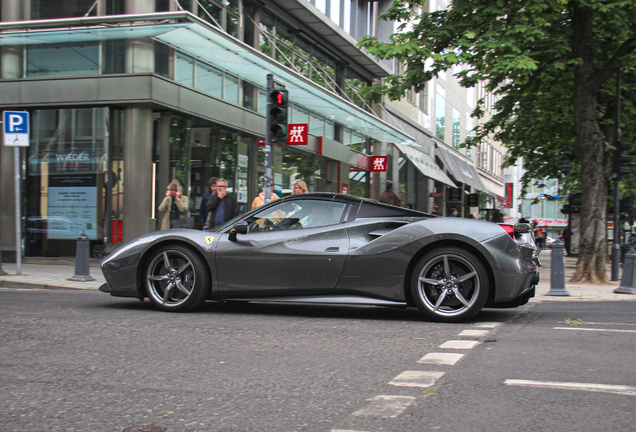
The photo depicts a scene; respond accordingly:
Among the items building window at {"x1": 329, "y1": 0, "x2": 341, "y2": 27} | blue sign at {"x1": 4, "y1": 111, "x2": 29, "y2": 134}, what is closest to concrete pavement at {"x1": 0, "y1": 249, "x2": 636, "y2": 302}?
blue sign at {"x1": 4, "y1": 111, "x2": 29, "y2": 134}

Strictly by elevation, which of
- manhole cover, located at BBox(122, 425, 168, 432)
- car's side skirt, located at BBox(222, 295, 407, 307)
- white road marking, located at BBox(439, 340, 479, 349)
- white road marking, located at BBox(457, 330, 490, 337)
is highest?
car's side skirt, located at BBox(222, 295, 407, 307)

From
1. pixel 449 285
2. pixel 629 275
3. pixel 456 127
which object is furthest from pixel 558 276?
pixel 456 127

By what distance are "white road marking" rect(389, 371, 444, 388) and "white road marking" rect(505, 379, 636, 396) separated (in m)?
0.44

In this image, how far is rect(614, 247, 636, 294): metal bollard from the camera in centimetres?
1056

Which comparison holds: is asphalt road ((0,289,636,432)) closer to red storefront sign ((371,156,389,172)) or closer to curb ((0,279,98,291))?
curb ((0,279,98,291))

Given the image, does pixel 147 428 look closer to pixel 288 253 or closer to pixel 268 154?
pixel 288 253

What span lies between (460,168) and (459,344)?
40758 millimetres

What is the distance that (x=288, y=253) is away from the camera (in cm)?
665

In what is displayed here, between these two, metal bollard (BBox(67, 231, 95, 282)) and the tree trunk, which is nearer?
metal bollard (BBox(67, 231, 95, 282))

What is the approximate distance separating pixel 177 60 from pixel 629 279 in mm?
10832

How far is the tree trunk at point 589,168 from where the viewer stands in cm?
1245

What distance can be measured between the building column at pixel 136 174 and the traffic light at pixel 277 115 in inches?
195

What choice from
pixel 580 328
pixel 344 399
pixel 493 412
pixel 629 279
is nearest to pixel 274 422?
pixel 344 399

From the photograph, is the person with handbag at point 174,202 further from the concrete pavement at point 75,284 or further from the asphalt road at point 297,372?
the asphalt road at point 297,372
